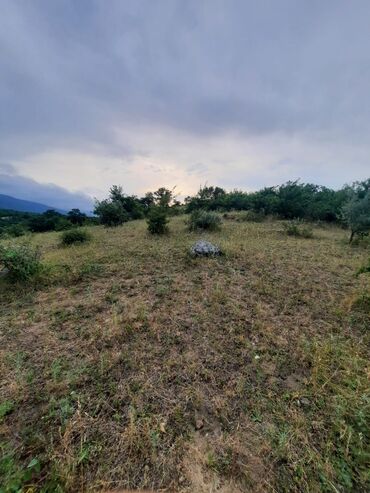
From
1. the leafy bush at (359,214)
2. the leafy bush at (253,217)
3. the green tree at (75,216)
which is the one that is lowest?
the green tree at (75,216)

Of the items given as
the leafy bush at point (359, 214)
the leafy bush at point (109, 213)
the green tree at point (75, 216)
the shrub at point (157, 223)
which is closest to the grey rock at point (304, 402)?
the shrub at point (157, 223)

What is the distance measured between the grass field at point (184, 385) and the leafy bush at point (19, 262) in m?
0.29

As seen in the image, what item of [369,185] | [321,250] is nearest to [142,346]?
[321,250]

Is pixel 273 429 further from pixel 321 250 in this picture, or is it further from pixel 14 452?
pixel 321 250

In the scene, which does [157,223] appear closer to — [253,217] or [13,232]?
[13,232]

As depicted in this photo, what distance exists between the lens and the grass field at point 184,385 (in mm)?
1566

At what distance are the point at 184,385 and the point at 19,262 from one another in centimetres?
391

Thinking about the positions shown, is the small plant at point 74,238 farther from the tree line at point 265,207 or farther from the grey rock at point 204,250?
the grey rock at point 204,250

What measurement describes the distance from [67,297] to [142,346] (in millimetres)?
1892

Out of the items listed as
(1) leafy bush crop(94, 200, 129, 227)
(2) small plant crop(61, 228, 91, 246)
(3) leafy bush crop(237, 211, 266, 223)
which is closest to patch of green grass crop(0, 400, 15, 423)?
(2) small plant crop(61, 228, 91, 246)

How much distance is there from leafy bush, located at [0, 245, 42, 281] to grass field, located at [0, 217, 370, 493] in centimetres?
29

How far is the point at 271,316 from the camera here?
11.3 feet

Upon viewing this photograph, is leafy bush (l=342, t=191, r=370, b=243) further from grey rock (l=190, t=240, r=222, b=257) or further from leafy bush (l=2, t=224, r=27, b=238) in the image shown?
leafy bush (l=2, t=224, r=27, b=238)

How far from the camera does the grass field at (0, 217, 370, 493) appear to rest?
5.14ft
